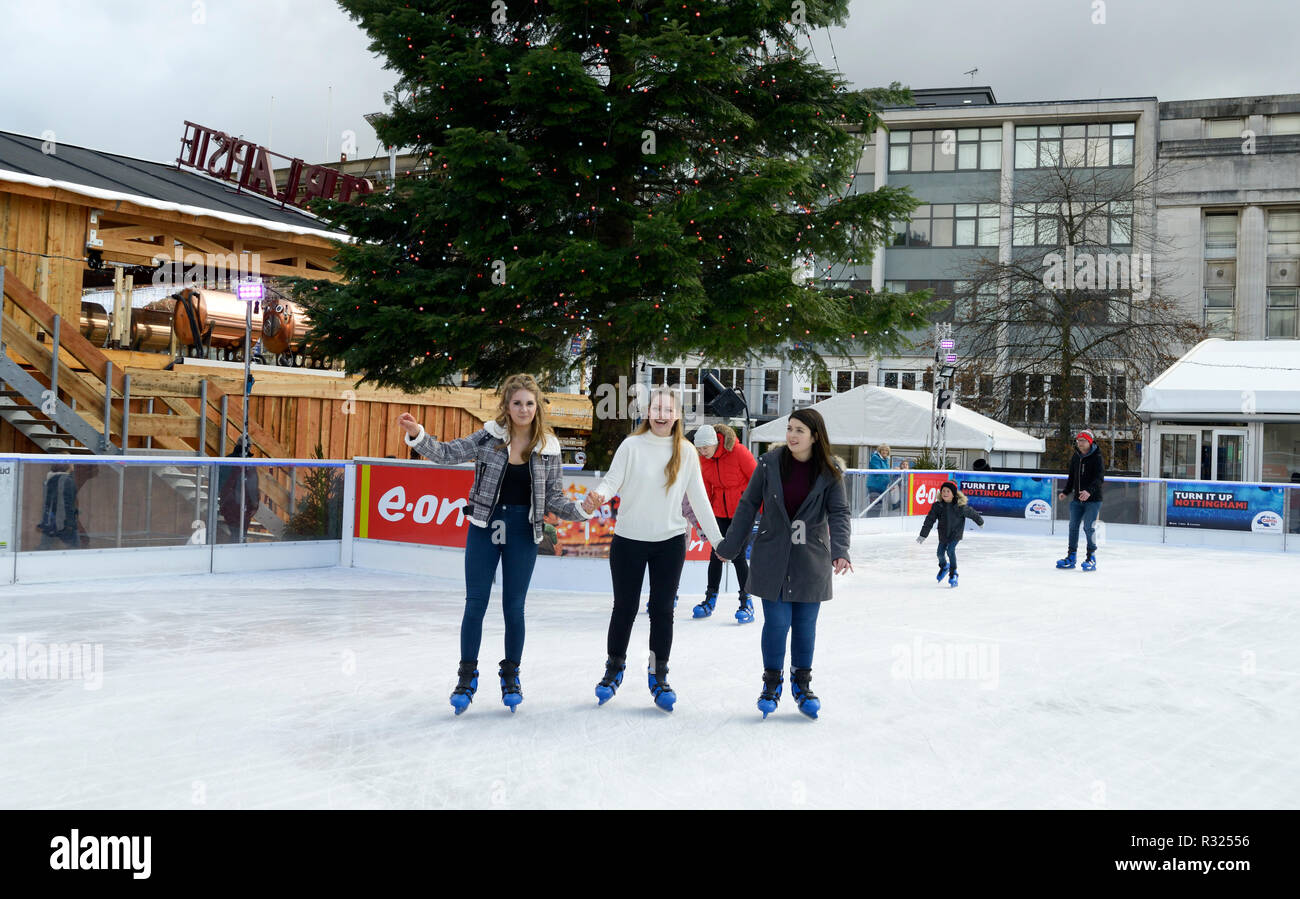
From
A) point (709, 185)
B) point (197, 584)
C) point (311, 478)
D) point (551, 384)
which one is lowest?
point (197, 584)

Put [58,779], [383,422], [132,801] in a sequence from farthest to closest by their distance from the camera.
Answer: [383,422] → [58,779] → [132,801]

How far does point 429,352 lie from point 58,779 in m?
7.27

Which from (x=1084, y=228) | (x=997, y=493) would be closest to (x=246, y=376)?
(x=997, y=493)

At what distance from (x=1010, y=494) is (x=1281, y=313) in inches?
1200

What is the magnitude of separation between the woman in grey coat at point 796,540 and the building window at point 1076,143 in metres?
42.7

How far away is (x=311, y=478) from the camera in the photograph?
12.2 meters

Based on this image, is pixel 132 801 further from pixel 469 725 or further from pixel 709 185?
pixel 709 185

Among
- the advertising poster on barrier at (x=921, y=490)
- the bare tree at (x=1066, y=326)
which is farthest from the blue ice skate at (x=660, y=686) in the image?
the bare tree at (x=1066, y=326)

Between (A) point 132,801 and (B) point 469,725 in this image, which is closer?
(A) point 132,801

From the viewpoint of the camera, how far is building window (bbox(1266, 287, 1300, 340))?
1745 inches

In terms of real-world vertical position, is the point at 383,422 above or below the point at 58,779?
above

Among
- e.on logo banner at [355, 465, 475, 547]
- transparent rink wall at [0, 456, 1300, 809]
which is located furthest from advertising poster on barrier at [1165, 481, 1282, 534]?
e.on logo banner at [355, 465, 475, 547]

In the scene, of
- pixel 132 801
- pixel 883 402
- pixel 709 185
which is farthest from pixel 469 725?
pixel 883 402

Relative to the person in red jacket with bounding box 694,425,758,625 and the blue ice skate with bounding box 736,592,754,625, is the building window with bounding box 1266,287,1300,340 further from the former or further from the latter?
the blue ice skate with bounding box 736,592,754,625
